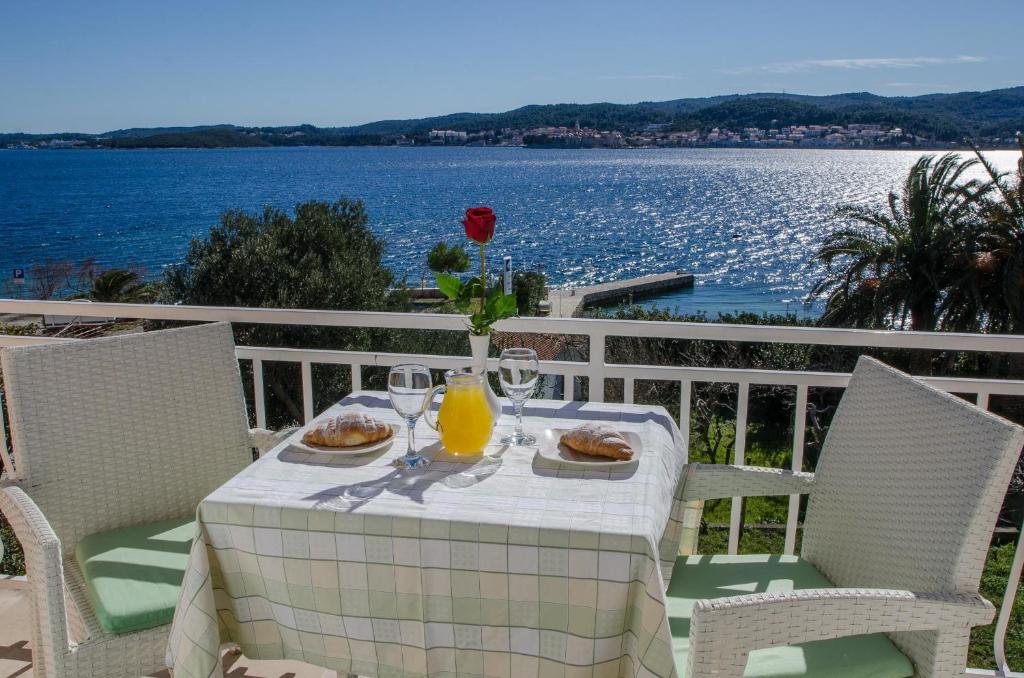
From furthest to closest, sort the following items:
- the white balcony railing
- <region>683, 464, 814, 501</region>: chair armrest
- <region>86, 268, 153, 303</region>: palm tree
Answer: <region>86, 268, 153, 303</region>: palm tree < the white balcony railing < <region>683, 464, 814, 501</region>: chair armrest

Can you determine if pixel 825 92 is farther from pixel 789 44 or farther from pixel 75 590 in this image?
pixel 75 590

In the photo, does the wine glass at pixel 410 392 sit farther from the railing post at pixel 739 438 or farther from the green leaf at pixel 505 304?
the railing post at pixel 739 438

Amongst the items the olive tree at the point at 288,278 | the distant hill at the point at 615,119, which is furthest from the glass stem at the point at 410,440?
the distant hill at the point at 615,119

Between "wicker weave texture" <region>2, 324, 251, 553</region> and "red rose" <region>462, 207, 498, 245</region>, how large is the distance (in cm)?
100

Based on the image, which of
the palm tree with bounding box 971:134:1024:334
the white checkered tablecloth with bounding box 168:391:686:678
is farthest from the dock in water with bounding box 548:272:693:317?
the white checkered tablecloth with bounding box 168:391:686:678

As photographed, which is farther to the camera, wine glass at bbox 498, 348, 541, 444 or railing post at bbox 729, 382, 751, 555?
railing post at bbox 729, 382, 751, 555

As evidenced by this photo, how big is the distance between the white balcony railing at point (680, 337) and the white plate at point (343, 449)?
1.69 ft

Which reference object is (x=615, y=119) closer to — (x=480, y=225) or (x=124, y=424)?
(x=124, y=424)

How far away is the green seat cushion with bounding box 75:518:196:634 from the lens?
1605 mm

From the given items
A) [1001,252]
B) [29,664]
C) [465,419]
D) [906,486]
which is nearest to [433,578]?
[465,419]

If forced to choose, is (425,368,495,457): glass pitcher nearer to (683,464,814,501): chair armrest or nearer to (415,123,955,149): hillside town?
(683,464,814,501): chair armrest

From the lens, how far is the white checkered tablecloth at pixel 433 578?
3.85 ft

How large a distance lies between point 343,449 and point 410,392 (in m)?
0.20

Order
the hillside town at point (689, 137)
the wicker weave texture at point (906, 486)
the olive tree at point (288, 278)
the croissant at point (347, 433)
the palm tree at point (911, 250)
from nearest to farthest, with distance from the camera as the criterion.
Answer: the wicker weave texture at point (906, 486), the croissant at point (347, 433), the palm tree at point (911, 250), the olive tree at point (288, 278), the hillside town at point (689, 137)
